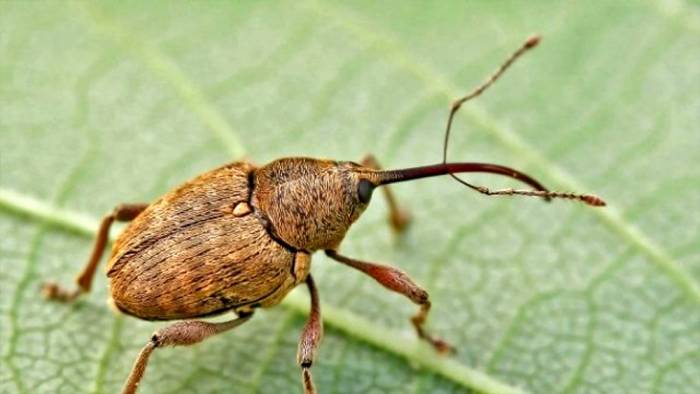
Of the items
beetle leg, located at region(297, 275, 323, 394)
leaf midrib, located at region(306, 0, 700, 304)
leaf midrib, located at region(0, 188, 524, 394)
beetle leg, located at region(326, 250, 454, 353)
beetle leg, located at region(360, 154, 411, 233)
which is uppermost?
leaf midrib, located at region(306, 0, 700, 304)

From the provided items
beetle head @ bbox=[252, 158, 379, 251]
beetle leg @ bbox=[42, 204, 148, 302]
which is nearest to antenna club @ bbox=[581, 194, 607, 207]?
beetle head @ bbox=[252, 158, 379, 251]

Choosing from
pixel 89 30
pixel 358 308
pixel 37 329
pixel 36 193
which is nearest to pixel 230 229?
pixel 358 308

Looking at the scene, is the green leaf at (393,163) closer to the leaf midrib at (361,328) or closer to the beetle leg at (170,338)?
the leaf midrib at (361,328)

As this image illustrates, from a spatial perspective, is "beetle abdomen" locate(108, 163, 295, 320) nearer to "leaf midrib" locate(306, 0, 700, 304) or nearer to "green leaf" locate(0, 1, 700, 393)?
"green leaf" locate(0, 1, 700, 393)

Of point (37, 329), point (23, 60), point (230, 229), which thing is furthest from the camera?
point (23, 60)

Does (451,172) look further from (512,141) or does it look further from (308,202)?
(512,141)

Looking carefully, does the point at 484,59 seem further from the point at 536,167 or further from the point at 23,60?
the point at 23,60

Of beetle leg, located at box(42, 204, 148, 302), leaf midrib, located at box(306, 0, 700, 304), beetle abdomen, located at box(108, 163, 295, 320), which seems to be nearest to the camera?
beetle abdomen, located at box(108, 163, 295, 320)

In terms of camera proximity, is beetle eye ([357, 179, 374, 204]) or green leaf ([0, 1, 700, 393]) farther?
green leaf ([0, 1, 700, 393])
